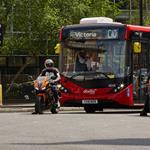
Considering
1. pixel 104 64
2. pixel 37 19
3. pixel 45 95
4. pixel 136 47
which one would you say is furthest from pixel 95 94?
pixel 37 19

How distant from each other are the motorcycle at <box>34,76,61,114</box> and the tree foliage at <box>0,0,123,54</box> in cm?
1369

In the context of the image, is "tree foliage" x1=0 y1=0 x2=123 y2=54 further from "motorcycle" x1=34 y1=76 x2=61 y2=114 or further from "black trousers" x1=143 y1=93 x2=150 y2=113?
"black trousers" x1=143 y1=93 x2=150 y2=113

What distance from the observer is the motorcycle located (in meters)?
23.0

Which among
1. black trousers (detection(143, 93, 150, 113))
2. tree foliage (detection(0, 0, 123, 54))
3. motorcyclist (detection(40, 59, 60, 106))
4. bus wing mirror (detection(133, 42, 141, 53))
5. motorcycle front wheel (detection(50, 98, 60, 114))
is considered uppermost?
tree foliage (detection(0, 0, 123, 54))

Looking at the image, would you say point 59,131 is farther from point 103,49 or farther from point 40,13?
point 40,13

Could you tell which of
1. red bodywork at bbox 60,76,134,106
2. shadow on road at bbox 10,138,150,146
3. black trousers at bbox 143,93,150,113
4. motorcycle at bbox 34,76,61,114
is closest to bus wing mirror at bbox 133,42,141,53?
red bodywork at bbox 60,76,134,106

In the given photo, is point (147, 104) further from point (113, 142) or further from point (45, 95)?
point (113, 142)

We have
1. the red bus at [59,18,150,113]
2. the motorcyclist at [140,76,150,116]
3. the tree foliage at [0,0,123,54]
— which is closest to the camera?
the motorcyclist at [140,76,150,116]

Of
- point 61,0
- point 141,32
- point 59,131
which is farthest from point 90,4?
point 59,131

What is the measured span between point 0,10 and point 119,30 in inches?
598

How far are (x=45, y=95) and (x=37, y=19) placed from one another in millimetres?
14284

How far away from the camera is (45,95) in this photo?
23.2 meters

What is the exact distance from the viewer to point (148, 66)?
24.7 metres

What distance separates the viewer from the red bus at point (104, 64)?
77.8 ft
